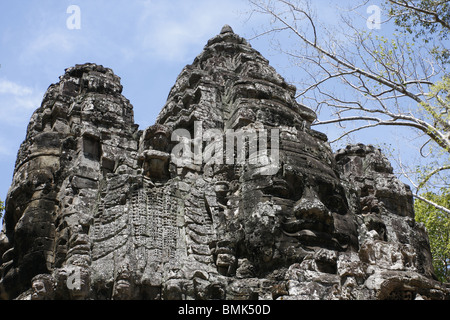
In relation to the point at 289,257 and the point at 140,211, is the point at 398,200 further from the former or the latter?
the point at 140,211

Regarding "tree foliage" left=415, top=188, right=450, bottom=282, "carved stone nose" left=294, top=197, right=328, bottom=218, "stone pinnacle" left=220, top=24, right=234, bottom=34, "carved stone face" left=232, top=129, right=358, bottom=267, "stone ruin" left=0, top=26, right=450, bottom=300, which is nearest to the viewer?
"stone ruin" left=0, top=26, right=450, bottom=300

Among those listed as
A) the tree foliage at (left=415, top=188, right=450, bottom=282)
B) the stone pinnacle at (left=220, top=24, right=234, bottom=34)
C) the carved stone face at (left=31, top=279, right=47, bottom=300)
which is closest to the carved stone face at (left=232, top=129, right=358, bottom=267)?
the carved stone face at (left=31, top=279, right=47, bottom=300)

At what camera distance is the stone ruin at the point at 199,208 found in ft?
22.6

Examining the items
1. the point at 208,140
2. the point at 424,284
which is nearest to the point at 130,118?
the point at 208,140

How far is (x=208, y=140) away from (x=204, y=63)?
260cm

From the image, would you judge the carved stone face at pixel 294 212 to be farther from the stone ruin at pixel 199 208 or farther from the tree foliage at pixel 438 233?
the tree foliage at pixel 438 233

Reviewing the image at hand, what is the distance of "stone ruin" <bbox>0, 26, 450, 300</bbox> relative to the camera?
22.6 ft

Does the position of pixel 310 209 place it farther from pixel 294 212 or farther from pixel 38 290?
pixel 38 290

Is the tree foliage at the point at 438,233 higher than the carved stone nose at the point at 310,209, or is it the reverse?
the tree foliage at the point at 438,233

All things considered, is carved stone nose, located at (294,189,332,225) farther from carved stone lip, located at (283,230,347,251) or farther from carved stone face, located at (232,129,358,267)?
carved stone lip, located at (283,230,347,251)

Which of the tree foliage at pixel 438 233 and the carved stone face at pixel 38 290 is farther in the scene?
the tree foliage at pixel 438 233

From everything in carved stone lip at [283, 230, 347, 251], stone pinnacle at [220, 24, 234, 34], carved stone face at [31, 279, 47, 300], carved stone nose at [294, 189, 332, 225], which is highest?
stone pinnacle at [220, 24, 234, 34]

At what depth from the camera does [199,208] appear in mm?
8023

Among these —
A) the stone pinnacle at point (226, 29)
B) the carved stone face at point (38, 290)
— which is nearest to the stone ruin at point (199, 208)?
the carved stone face at point (38, 290)
